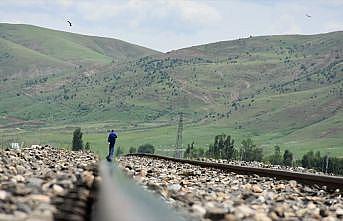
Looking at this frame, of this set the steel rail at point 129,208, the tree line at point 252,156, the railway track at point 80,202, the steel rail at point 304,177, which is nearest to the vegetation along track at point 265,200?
the steel rail at point 304,177

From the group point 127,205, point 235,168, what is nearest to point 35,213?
point 127,205

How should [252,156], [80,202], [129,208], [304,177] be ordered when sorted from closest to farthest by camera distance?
[129,208] → [80,202] → [304,177] → [252,156]

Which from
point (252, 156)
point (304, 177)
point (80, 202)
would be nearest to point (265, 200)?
point (80, 202)

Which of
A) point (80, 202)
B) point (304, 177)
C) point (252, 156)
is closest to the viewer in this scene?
point (80, 202)

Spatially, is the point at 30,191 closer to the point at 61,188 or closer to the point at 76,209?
the point at 61,188

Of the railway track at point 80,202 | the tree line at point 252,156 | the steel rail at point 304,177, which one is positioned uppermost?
the tree line at point 252,156

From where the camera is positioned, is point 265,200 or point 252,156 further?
point 252,156

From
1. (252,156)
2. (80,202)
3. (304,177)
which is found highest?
(252,156)

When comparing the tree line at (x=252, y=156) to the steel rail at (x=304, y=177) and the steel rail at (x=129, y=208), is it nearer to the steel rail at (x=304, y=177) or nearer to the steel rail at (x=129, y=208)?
the steel rail at (x=304, y=177)

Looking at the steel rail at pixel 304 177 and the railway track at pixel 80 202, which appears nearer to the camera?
the railway track at pixel 80 202

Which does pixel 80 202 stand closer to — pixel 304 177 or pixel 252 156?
pixel 304 177

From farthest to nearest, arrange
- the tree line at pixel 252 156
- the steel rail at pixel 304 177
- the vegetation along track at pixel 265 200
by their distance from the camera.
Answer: the tree line at pixel 252 156
the steel rail at pixel 304 177
the vegetation along track at pixel 265 200

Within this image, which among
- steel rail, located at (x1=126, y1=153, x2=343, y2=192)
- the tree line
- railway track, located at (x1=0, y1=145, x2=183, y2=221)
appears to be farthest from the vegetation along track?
the tree line

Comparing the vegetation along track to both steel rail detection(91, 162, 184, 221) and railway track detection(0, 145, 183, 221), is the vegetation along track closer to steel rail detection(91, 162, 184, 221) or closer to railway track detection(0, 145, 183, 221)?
railway track detection(0, 145, 183, 221)
